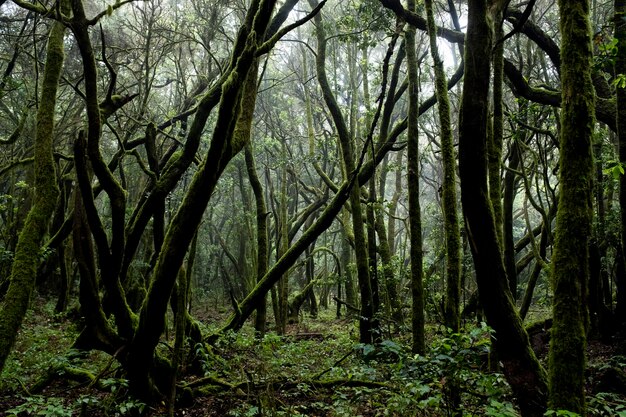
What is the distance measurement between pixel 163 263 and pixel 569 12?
4.26m

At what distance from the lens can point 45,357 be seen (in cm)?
772

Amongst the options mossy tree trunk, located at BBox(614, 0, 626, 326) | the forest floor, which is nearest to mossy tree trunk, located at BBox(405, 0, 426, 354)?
the forest floor

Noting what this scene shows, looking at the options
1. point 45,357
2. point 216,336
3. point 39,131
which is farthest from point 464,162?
point 45,357

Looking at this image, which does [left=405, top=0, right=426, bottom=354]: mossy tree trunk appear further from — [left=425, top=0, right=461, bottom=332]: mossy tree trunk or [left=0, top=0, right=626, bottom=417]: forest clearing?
[left=425, top=0, right=461, bottom=332]: mossy tree trunk

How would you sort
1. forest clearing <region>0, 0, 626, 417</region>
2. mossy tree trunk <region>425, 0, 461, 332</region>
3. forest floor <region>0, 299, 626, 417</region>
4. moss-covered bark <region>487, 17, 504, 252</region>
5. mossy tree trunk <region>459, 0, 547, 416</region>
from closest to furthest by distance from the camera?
forest clearing <region>0, 0, 626, 417</region> < mossy tree trunk <region>459, 0, 547, 416</region> < forest floor <region>0, 299, 626, 417</region> < moss-covered bark <region>487, 17, 504, 252</region> < mossy tree trunk <region>425, 0, 461, 332</region>

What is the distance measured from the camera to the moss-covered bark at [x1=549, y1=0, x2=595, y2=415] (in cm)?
306

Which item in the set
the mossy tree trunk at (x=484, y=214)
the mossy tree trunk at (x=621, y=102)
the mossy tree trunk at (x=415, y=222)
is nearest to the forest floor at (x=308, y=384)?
the mossy tree trunk at (x=484, y=214)

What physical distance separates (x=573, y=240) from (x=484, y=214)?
735 millimetres

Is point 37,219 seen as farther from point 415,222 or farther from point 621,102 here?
point 621,102

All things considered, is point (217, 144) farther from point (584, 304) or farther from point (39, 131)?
point (584, 304)

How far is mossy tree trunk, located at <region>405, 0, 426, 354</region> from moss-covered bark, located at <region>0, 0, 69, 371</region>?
472 cm

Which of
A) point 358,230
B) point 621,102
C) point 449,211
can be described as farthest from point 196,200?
point 621,102

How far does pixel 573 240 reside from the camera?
3.15 m

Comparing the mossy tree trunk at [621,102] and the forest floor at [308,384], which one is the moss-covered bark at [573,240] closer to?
the forest floor at [308,384]
